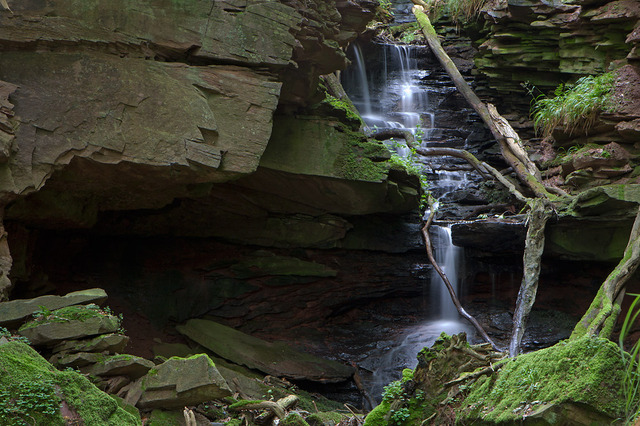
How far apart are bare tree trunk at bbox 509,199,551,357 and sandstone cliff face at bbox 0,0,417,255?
2529mm

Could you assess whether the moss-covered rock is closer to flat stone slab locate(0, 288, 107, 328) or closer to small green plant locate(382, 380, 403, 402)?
flat stone slab locate(0, 288, 107, 328)

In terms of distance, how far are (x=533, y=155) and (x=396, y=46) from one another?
20.0 ft

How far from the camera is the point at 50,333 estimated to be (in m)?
5.20

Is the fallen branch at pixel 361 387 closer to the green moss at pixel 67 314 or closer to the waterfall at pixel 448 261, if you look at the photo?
the waterfall at pixel 448 261

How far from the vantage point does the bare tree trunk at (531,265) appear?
8.46m

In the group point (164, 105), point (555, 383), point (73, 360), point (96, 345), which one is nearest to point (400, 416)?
point (555, 383)

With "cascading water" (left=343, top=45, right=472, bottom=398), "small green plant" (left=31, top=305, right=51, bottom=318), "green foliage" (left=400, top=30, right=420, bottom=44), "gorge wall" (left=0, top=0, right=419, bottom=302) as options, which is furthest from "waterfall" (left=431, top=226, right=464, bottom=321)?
"green foliage" (left=400, top=30, right=420, bottom=44)

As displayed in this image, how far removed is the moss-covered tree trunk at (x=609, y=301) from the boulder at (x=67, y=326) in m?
4.97

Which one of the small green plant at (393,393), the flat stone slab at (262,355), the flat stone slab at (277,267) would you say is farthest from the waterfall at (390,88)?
the small green plant at (393,393)

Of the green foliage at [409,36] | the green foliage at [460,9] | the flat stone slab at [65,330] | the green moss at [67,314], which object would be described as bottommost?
the flat stone slab at [65,330]

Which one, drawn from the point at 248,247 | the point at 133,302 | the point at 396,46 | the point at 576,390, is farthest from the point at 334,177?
the point at 396,46

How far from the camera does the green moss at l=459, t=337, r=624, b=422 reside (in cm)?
348

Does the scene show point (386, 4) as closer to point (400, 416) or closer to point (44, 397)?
point (400, 416)

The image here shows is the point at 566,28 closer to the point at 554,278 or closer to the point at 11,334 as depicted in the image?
A: the point at 554,278
